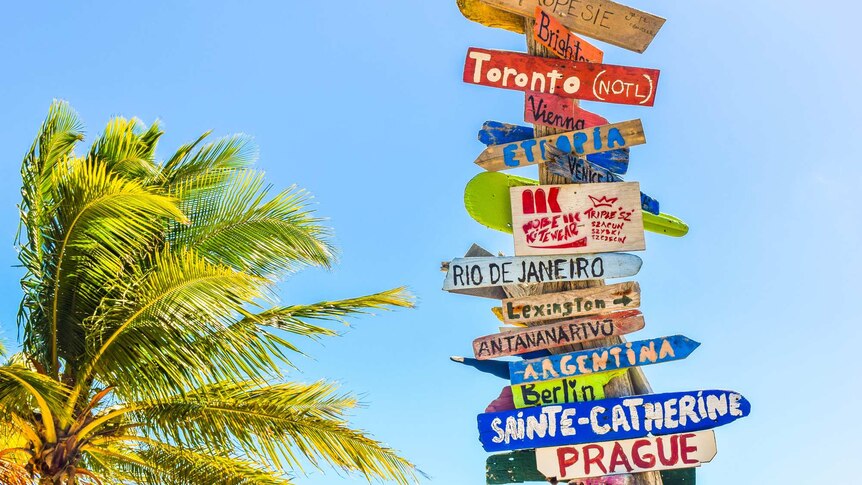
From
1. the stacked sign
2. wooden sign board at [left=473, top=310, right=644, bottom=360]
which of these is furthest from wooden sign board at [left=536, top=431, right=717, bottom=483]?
wooden sign board at [left=473, top=310, right=644, bottom=360]

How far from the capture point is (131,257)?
34.5 feet

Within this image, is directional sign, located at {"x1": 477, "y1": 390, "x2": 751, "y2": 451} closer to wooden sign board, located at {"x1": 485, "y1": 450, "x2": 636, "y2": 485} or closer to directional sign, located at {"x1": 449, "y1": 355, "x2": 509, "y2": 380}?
wooden sign board, located at {"x1": 485, "y1": 450, "x2": 636, "y2": 485}

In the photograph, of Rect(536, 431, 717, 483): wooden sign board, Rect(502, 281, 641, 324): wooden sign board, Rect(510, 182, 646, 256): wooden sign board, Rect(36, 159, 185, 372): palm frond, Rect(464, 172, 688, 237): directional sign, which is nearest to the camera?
Rect(536, 431, 717, 483): wooden sign board

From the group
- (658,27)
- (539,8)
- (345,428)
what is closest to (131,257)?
(345,428)

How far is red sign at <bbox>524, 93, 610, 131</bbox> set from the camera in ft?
30.9

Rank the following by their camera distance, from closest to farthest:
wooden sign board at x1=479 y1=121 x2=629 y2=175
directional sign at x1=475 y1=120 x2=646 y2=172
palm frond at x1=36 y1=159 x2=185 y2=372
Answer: directional sign at x1=475 y1=120 x2=646 y2=172, wooden sign board at x1=479 y1=121 x2=629 y2=175, palm frond at x1=36 y1=159 x2=185 y2=372

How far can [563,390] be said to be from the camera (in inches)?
348

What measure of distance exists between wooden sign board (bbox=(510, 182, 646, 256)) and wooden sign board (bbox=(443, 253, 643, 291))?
8 centimetres

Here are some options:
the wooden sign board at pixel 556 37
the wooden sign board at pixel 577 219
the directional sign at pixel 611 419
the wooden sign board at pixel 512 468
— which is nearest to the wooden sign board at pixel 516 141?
the wooden sign board at pixel 577 219

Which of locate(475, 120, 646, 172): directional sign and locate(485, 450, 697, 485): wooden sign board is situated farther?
locate(475, 120, 646, 172): directional sign

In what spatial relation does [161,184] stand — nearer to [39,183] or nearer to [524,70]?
[39,183]

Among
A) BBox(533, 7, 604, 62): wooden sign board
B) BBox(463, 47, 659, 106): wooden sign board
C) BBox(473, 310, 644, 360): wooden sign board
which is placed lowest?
BBox(473, 310, 644, 360): wooden sign board

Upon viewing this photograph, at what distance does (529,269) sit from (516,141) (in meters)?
1.21

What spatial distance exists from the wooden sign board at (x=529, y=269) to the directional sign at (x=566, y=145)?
0.88m
